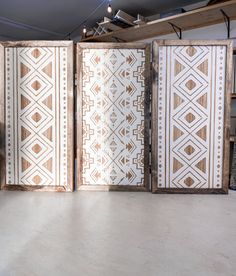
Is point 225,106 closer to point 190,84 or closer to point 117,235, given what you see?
point 190,84

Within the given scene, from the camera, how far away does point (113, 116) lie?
2512mm

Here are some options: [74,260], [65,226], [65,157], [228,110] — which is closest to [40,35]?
[65,157]

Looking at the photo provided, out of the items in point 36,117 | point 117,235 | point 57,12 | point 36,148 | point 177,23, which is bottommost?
point 117,235

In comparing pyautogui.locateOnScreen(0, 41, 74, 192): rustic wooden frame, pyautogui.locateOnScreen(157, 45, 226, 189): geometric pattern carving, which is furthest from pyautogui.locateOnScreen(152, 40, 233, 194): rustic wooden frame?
pyautogui.locateOnScreen(0, 41, 74, 192): rustic wooden frame

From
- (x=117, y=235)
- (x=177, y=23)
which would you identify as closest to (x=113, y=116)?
(x=117, y=235)

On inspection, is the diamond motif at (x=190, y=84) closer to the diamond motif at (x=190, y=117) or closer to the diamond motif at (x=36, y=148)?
the diamond motif at (x=190, y=117)

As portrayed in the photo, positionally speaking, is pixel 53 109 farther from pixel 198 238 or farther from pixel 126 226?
pixel 198 238

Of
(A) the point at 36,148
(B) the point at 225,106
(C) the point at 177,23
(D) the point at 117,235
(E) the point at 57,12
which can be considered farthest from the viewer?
(E) the point at 57,12

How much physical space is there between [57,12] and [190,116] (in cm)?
249

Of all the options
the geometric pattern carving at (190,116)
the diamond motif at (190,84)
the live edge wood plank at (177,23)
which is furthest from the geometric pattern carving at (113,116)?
the live edge wood plank at (177,23)

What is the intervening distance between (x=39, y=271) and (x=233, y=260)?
35.0 inches

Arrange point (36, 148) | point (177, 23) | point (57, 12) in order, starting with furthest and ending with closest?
point (57, 12), point (177, 23), point (36, 148)

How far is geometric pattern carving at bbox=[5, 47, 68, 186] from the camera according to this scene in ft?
8.14

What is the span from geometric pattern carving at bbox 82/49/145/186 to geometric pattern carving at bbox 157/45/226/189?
0.19m
